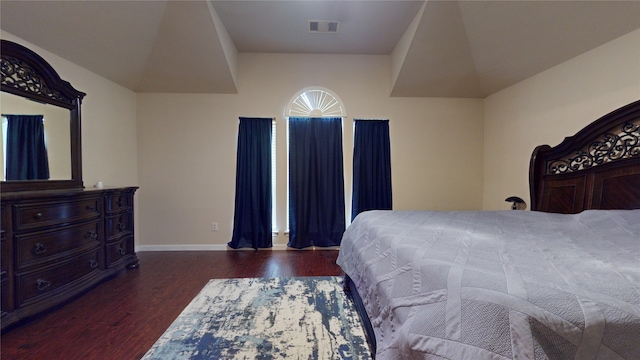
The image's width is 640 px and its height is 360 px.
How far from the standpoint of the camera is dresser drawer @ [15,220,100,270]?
1.94m

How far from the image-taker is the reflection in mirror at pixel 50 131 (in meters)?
2.09

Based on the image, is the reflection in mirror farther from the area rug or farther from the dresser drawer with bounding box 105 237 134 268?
the area rug

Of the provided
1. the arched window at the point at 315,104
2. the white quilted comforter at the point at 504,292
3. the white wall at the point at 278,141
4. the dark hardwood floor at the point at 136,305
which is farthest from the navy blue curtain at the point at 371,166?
the white quilted comforter at the point at 504,292

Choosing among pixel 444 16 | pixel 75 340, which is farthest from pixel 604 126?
pixel 75 340

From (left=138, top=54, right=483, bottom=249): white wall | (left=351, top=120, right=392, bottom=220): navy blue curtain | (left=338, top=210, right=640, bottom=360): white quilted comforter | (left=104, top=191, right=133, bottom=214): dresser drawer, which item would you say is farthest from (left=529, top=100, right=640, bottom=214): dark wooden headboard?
(left=104, top=191, right=133, bottom=214): dresser drawer

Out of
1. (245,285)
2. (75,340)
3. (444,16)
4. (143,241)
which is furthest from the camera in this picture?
(143,241)

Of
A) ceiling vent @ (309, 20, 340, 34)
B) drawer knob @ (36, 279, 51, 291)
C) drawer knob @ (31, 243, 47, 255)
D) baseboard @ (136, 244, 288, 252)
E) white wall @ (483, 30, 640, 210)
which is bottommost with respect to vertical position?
baseboard @ (136, 244, 288, 252)

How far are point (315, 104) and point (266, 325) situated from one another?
9.80 ft

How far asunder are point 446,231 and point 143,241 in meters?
4.01

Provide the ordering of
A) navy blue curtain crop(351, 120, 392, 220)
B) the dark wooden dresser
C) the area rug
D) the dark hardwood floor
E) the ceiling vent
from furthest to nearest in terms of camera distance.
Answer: navy blue curtain crop(351, 120, 392, 220), the ceiling vent, the dark wooden dresser, the dark hardwood floor, the area rug

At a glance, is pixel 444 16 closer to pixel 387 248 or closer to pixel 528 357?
pixel 387 248

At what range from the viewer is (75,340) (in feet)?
5.90

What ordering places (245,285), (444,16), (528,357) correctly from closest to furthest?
(528,357) < (245,285) < (444,16)

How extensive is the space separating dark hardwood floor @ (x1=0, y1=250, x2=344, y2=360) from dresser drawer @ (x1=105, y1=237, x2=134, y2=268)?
0.19 metres
